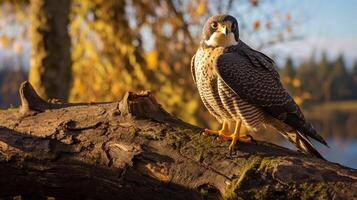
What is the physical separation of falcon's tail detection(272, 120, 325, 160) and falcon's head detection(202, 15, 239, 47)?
2.21ft

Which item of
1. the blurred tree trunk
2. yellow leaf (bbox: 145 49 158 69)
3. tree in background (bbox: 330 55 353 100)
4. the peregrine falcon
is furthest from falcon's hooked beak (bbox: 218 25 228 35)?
tree in background (bbox: 330 55 353 100)

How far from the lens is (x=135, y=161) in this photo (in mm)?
3102

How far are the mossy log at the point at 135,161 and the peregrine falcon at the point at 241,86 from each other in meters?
0.39

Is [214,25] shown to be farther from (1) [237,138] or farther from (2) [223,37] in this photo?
(1) [237,138]

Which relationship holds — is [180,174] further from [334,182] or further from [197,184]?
[334,182]

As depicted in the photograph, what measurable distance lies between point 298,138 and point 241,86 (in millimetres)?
603

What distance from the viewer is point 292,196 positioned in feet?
9.12

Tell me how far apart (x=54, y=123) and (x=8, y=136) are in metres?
0.30

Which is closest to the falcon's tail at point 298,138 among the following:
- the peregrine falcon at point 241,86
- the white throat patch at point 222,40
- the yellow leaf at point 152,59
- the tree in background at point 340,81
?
the peregrine falcon at point 241,86

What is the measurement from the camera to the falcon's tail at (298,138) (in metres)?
3.58

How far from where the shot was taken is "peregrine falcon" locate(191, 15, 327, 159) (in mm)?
3580

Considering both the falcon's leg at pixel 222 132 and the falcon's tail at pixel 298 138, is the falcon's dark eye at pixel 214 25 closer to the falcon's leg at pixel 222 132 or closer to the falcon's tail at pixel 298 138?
the falcon's leg at pixel 222 132

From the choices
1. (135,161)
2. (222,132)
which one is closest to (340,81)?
(222,132)

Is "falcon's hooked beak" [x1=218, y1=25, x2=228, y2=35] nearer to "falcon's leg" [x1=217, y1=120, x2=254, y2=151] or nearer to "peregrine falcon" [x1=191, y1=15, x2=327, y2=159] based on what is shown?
"peregrine falcon" [x1=191, y1=15, x2=327, y2=159]
